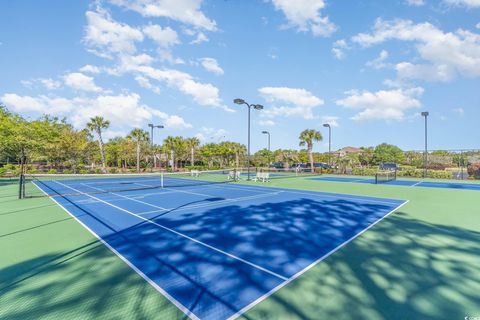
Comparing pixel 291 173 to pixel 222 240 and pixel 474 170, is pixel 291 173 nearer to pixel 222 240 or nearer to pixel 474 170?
pixel 474 170

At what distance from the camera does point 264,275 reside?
460 cm

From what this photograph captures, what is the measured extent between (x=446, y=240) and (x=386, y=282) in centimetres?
369

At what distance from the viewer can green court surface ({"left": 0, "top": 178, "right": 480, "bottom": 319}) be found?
11.6 feet

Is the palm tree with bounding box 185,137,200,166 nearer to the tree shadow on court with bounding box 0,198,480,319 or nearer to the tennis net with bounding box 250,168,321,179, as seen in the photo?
the tennis net with bounding box 250,168,321,179

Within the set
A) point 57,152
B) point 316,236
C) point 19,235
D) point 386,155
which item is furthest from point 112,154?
point 386,155

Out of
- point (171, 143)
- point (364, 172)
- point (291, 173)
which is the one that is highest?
point (171, 143)

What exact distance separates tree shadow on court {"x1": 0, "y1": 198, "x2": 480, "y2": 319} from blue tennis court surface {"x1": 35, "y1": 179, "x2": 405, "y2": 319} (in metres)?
0.04

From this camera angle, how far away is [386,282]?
4.35 metres

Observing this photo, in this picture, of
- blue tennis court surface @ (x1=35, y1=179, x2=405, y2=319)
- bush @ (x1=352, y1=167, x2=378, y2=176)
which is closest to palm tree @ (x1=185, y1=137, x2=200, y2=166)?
bush @ (x1=352, y1=167, x2=378, y2=176)

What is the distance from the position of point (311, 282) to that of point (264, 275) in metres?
0.85

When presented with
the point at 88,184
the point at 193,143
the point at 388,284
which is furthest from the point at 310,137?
the point at 388,284

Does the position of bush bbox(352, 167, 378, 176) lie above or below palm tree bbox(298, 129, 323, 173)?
below

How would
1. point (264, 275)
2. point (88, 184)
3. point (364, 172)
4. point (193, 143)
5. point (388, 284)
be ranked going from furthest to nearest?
point (193, 143) → point (364, 172) → point (88, 184) → point (264, 275) → point (388, 284)

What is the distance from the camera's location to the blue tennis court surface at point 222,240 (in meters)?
4.09
